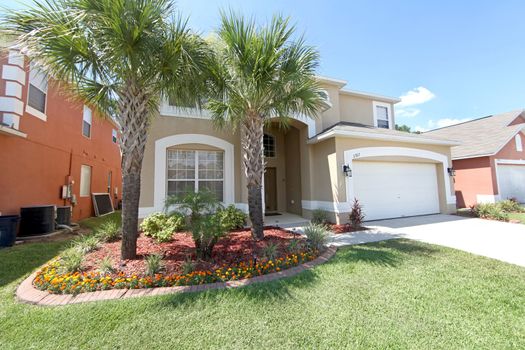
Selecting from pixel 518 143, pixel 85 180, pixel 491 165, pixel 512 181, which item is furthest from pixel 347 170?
pixel 518 143

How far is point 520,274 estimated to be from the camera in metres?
4.43

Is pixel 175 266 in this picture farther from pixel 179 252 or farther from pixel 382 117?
pixel 382 117

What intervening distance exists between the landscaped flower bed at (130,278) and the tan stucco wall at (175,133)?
438cm

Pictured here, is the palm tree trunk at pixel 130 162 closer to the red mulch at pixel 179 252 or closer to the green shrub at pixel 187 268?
the red mulch at pixel 179 252

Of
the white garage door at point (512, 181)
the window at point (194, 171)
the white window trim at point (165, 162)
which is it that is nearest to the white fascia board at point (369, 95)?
the white garage door at point (512, 181)

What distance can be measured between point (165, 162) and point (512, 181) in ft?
76.6

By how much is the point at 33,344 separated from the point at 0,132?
27.6 ft

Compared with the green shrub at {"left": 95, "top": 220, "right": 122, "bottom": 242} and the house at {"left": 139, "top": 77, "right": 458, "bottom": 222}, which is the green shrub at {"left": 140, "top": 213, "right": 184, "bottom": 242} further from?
the house at {"left": 139, "top": 77, "right": 458, "bottom": 222}

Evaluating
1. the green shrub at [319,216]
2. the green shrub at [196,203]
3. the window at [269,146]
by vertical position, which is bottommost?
the green shrub at [319,216]

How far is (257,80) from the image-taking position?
5.77m

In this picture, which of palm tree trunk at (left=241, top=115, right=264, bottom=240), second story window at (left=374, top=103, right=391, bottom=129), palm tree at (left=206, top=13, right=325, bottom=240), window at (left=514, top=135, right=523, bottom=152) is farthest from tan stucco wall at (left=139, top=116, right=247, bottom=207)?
window at (left=514, top=135, right=523, bottom=152)

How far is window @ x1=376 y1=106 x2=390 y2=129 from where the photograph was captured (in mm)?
15276

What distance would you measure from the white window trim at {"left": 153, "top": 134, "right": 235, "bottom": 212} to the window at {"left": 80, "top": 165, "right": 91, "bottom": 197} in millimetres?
6840

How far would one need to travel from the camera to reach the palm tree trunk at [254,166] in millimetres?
6719
